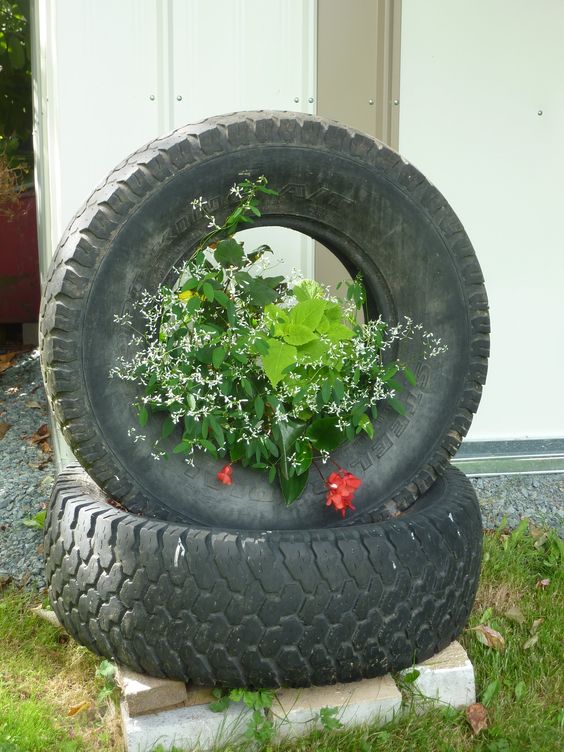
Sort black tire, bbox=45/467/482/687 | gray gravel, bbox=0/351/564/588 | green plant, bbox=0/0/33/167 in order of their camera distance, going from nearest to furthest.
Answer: black tire, bbox=45/467/482/687 → gray gravel, bbox=0/351/564/588 → green plant, bbox=0/0/33/167

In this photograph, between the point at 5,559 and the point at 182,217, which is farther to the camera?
the point at 5,559

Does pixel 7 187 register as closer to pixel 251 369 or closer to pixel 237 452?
pixel 251 369

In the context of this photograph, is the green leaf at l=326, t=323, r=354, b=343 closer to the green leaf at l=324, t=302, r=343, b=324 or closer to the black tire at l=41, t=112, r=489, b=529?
the green leaf at l=324, t=302, r=343, b=324

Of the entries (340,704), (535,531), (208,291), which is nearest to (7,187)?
(208,291)

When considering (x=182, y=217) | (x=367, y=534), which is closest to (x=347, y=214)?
(x=182, y=217)

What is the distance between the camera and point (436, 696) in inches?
76.2

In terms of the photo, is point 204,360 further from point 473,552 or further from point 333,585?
point 473,552

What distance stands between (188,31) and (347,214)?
1054mm

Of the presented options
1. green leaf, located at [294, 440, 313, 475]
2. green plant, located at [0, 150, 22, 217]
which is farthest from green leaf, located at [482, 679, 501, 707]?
green plant, located at [0, 150, 22, 217]

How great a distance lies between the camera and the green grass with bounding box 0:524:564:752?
70.8 inches

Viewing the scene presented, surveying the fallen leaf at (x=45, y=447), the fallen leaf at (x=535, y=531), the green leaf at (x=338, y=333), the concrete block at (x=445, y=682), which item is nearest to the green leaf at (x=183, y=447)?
the green leaf at (x=338, y=333)

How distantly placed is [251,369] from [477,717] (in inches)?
40.6

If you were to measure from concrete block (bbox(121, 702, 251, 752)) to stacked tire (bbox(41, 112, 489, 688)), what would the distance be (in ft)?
0.29

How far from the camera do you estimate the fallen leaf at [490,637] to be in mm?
2174
